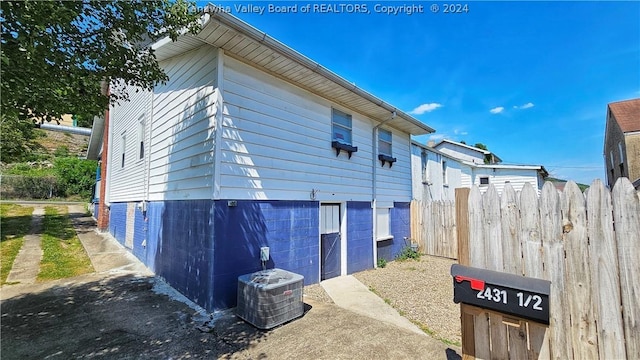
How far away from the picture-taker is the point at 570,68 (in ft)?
35.9

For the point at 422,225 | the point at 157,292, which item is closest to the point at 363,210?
the point at 422,225

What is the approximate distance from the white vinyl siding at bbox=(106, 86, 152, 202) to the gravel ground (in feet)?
22.0

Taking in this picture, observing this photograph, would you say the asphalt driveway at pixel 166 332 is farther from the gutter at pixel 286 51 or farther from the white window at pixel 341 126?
the gutter at pixel 286 51

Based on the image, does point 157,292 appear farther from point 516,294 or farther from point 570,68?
point 570,68

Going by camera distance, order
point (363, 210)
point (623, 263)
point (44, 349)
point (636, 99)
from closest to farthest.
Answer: point (623, 263) < point (44, 349) < point (363, 210) < point (636, 99)

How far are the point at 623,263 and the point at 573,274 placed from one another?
28 cm

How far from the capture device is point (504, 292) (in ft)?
6.51

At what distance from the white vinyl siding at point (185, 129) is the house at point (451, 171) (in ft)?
25.8

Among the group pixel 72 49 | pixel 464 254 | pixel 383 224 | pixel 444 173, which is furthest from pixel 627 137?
pixel 72 49

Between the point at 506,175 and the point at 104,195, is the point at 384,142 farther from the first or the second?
the point at 506,175

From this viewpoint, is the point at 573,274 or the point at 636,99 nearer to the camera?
the point at 573,274

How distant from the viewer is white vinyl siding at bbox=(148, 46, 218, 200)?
5.03 m

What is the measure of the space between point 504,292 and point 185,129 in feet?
19.6

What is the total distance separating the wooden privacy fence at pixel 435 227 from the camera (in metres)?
10.2
